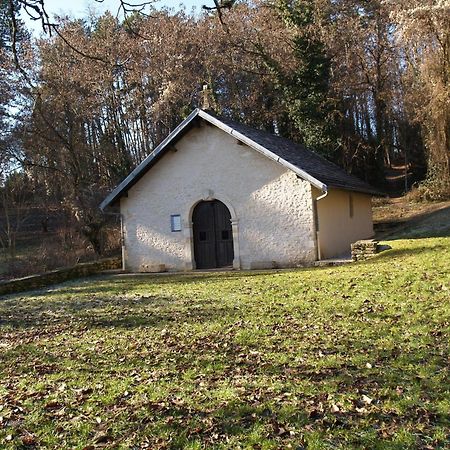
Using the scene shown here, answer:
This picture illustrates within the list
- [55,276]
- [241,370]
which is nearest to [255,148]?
[55,276]

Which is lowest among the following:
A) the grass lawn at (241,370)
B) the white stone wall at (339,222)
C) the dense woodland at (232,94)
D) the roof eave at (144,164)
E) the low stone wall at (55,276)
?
the grass lawn at (241,370)

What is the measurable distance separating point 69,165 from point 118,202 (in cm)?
853

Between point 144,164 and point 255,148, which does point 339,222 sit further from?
point 144,164

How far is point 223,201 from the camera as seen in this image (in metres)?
18.0

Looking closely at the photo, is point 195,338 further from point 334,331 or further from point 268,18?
point 268,18

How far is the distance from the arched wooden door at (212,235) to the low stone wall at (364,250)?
458cm

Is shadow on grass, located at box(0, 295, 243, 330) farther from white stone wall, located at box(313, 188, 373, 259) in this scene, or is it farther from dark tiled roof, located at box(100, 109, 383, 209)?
white stone wall, located at box(313, 188, 373, 259)

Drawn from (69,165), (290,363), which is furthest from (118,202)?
(290,363)

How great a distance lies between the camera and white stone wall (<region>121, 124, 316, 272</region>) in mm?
16969

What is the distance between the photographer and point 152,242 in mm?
19281

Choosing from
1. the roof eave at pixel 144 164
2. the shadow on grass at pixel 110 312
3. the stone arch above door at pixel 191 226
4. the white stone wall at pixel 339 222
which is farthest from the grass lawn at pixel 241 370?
the roof eave at pixel 144 164

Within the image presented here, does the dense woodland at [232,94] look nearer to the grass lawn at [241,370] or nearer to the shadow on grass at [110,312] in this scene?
the shadow on grass at [110,312]

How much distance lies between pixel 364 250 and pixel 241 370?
35.0 feet

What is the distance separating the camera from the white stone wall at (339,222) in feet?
55.9
